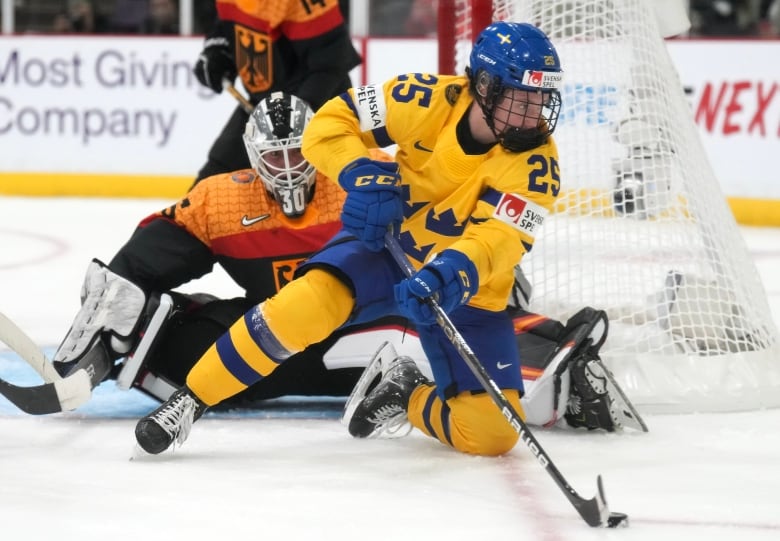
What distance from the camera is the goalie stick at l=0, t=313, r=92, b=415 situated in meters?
2.75

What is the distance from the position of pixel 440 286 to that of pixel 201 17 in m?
6.07

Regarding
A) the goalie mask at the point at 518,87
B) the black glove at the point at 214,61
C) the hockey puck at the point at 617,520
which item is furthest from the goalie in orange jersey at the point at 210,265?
the black glove at the point at 214,61

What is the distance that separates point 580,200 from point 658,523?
1403mm

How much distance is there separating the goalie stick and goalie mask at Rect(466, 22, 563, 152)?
989mm

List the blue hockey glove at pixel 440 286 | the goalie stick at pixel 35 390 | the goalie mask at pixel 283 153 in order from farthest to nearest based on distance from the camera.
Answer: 1. the goalie mask at pixel 283 153
2. the goalie stick at pixel 35 390
3. the blue hockey glove at pixel 440 286

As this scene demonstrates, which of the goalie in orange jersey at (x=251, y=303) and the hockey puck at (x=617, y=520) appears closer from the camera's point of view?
the hockey puck at (x=617, y=520)

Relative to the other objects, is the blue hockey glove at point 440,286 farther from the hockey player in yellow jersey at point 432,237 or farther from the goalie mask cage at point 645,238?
the goalie mask cage at point 645,238

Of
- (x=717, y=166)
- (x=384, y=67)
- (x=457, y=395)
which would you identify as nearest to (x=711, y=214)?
(x=457, y=395)

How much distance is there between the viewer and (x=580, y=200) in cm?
357

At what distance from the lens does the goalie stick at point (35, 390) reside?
2750 millimetres

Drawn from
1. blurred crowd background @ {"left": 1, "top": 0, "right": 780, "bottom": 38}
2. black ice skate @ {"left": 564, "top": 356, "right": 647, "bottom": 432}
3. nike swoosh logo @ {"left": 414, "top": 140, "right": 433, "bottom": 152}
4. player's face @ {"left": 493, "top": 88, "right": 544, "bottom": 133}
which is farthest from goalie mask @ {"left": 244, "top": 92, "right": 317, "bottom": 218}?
blurred crowd background @ {"left": 1, "top": 0, "right": 780, "bottom": 38}

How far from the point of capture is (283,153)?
10.2 ft

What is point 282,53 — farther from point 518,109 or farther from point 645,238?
point 518,109

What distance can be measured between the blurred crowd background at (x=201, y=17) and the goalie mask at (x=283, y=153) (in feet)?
14.1
